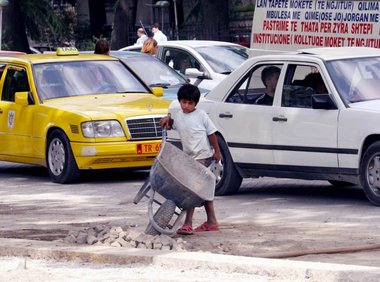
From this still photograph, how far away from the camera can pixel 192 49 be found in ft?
68.8

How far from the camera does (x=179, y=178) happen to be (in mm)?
9906

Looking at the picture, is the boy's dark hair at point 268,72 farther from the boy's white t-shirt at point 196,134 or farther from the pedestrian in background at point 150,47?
the pedestrian in background at point 150,47

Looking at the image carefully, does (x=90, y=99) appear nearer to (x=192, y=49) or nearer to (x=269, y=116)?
(x=269, y=116)

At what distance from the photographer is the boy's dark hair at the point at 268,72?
13.0 m

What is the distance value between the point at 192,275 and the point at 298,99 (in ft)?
14.4

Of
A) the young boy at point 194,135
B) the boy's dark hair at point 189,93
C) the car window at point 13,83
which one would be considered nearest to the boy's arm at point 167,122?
the young boy at point 194,135

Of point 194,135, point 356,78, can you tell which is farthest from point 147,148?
point 194,135

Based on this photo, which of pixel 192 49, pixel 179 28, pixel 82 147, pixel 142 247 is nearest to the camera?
pixel 142 247

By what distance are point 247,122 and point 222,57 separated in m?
8.12

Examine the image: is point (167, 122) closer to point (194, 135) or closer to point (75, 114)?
point (194, 135)

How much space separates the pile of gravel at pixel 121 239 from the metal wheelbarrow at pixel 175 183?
23cm

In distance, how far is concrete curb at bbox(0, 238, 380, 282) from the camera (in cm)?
820

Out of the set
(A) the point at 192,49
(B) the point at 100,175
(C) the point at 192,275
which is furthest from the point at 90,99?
(C) the point at 192,275

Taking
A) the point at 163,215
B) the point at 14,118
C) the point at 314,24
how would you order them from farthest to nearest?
the point at 314,24 < the point at 14,118 < the point at 163,215
